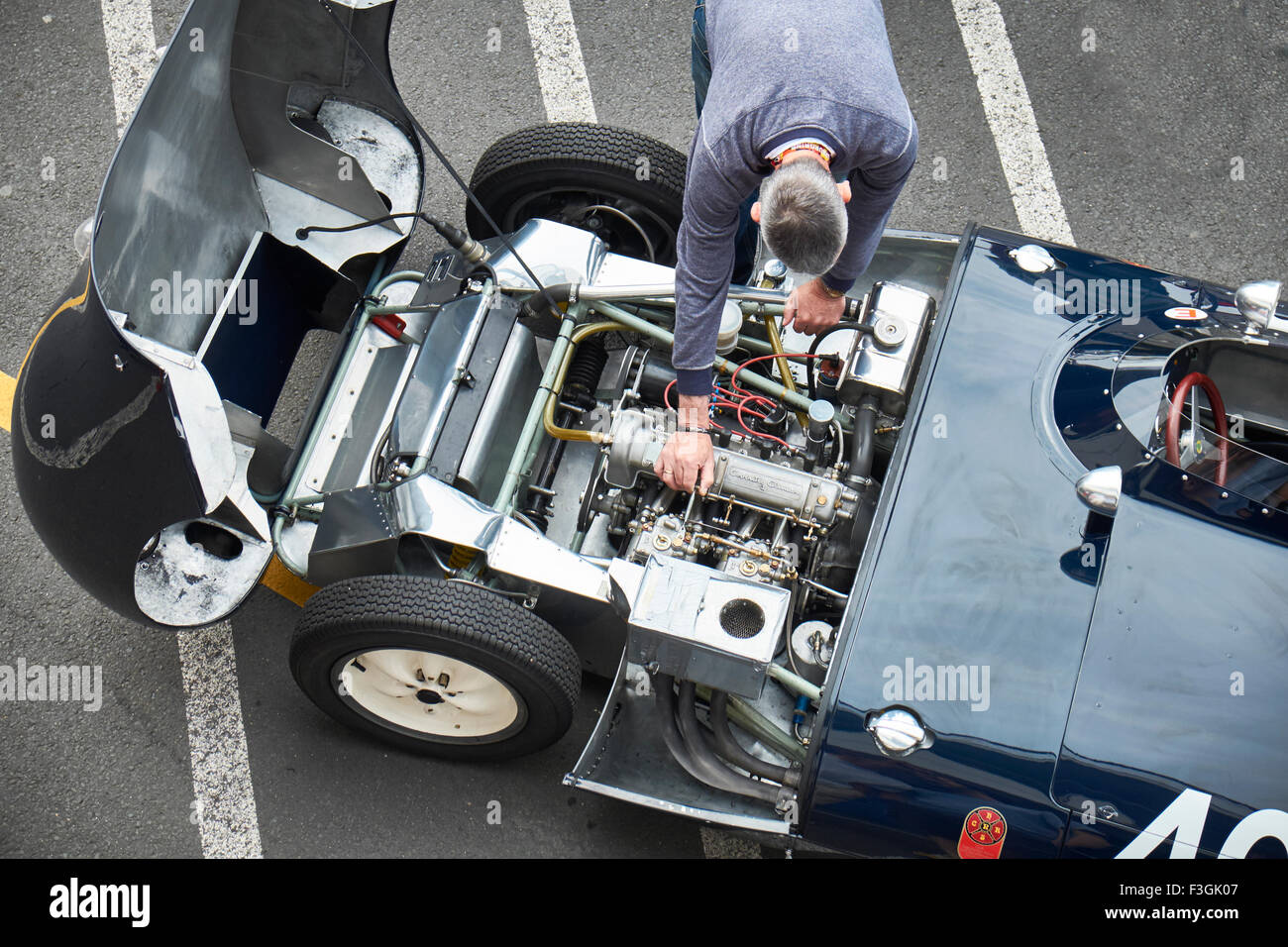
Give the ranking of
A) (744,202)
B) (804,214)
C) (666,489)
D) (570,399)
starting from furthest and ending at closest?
(570,399), (744,202), (666,489), (804,214)

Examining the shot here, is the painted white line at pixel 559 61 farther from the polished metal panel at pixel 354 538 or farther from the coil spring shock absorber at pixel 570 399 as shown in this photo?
the polished metal panel at pixel 354 538

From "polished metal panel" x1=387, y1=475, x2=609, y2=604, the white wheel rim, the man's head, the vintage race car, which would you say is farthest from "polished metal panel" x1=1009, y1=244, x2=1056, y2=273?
the white wheel rim

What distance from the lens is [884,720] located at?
263 cm

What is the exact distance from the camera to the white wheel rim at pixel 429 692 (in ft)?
10.3

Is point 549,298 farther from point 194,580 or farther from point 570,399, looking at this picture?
point 194,580

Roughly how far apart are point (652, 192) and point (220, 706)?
2276 millimetres

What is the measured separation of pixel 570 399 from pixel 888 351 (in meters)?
1.00

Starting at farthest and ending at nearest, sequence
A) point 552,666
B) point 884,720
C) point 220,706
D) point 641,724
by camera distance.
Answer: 1. point 220,706
2. point 641,724
3. point 552,666
4. point 884,720

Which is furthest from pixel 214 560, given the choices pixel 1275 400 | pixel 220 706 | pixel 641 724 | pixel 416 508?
pixel 1275 400

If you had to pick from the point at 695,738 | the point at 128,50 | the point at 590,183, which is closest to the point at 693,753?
the point at 695,738

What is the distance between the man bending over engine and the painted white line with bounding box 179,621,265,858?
1.77m

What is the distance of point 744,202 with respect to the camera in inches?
133

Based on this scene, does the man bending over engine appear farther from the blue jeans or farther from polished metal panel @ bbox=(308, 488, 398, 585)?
polished metal panel @ bbox=(308, 488, 398, 585)
